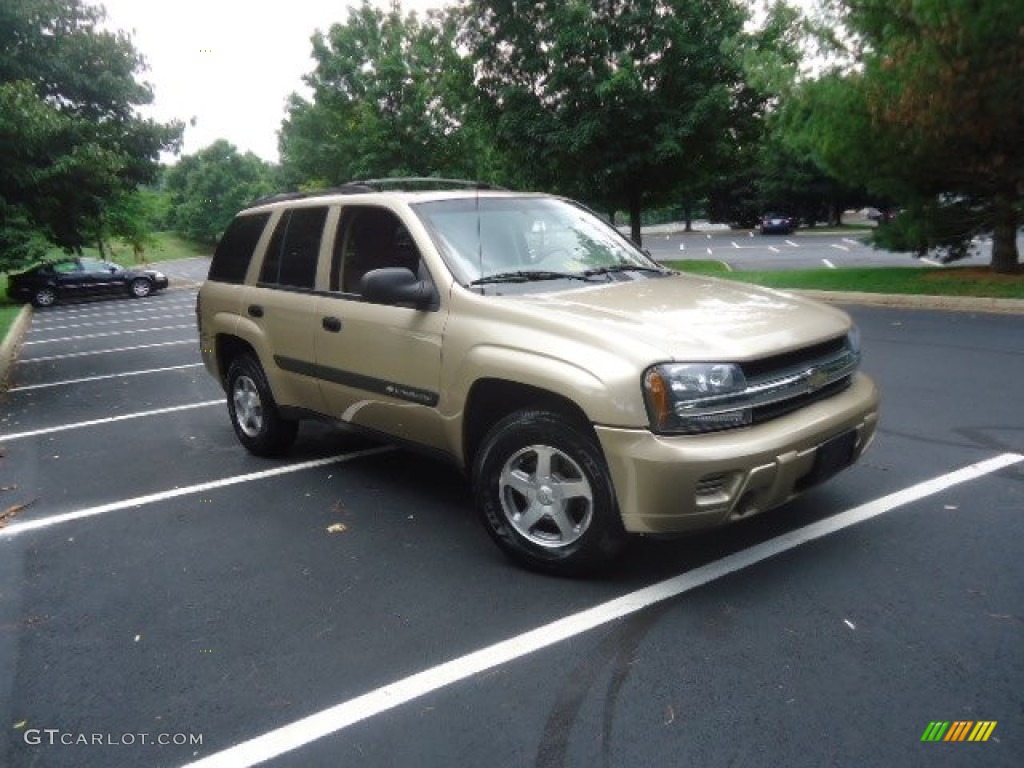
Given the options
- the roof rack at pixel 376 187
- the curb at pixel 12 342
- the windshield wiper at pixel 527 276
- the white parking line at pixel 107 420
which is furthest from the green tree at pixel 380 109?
the windshield wiper at pixel 527 276

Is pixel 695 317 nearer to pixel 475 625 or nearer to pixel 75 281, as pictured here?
pixel 475 625

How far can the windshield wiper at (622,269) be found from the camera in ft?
14.2

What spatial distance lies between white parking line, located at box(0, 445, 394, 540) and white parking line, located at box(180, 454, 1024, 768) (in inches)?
113

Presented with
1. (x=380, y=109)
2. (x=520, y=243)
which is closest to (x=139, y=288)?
(x=380, y=109)

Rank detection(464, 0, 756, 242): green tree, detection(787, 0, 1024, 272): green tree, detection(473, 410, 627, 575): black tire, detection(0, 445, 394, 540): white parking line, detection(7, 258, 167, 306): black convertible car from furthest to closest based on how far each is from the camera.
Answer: detection(7, 258, 167, 306): black convertible car
detection(464, 0, 756, 242): green tree
detection(787, 0, 1024, 272): green tree
detection(0, 445, 394, 540): white parking line
detection(473, 410, 627, 575): black tire

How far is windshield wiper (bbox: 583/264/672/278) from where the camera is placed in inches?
171

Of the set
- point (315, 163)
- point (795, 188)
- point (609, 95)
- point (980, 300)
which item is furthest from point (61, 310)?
point (795, 188)

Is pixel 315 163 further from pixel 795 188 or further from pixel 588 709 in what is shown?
pixel 588 709

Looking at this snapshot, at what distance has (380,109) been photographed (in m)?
34.4

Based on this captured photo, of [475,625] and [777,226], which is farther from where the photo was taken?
[777,226]

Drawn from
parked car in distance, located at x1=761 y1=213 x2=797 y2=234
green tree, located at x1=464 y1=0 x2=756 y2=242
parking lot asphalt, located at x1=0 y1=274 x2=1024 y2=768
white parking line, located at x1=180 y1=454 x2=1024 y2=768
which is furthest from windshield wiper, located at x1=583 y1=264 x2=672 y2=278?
parked car in distance, located at x1=761 y1=213 x2=797 y2=234

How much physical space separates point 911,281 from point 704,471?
13244 millimetres

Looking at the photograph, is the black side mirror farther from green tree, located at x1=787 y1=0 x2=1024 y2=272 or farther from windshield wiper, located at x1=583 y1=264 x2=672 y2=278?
green tree, located at x1=787 y1=0 x2=1024 y2=272

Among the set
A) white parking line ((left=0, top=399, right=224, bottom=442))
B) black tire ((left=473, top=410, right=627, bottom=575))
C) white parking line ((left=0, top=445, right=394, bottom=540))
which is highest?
black tire ((left=473, top=410, right=627, bottom=575))
